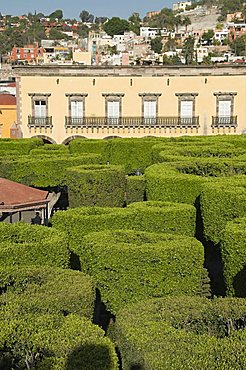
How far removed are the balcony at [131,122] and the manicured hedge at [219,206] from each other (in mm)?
22922

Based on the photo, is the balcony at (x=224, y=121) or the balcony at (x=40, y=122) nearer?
the balcony at (x=224, y=121)

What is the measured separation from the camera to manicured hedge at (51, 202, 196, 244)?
43.4ft

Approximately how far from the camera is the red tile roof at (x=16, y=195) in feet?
56.8

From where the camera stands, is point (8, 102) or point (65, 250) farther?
point (8, 102)

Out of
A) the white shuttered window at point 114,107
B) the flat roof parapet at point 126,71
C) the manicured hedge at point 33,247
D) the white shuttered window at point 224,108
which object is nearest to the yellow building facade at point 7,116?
the flat roof parapet at point 126,71

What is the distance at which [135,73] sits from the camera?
37.6 meters

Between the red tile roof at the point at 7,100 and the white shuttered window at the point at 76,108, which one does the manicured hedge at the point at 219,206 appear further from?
the red tile roof at the point at 7,100

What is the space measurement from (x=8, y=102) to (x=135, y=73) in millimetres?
8959

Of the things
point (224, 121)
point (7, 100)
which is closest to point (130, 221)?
point (224, 121)

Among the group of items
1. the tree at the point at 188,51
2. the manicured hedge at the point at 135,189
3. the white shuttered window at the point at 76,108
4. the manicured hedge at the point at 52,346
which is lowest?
the manicured hedge at the point at 135,189

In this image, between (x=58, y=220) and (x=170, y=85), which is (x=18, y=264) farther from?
(x=170, y=85)

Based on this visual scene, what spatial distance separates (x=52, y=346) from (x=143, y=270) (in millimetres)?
3548

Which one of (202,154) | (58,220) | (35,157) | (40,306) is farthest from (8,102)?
(40,306)

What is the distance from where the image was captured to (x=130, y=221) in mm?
13414
